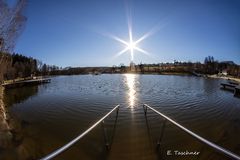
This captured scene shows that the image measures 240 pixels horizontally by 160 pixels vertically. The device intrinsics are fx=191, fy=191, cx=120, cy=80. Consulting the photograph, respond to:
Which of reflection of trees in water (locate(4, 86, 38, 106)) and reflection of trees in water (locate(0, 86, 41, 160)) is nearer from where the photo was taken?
reflection of trees in water (locate(0, 86, 41, 160))

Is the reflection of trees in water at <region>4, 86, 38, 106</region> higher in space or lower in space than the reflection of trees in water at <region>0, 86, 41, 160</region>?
lower

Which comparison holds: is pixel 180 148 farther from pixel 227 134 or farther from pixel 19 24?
pixel 19 24

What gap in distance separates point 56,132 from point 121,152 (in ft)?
12.9

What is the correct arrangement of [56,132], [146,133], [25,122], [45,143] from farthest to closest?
1. [25,122]
2. [56,132]
3. [146,133]
4. [45,143]

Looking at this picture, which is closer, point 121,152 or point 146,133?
point 121,152

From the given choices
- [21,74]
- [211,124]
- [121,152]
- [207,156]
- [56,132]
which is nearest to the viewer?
[207,156]

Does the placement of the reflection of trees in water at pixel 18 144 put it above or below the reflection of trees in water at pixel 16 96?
above

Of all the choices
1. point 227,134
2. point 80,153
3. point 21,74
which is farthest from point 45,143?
point 21,74

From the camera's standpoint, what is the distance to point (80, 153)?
6301mm

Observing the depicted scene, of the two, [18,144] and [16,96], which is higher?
[18,144]

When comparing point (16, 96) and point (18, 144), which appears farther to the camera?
point (16, 96)

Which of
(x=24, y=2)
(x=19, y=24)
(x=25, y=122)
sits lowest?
(x=25, y=122)

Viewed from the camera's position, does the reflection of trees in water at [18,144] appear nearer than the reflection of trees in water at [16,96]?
Yes

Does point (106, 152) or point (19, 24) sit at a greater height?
point (19, 24)
